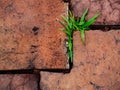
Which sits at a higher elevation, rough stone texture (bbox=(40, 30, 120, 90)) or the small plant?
the small plant

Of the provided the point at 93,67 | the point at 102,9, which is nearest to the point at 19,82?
the point at 93,67

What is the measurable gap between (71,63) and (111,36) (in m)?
0.35

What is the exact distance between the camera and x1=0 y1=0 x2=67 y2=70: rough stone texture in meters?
2.05

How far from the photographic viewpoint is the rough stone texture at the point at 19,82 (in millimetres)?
2039

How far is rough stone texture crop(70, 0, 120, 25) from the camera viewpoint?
209 cm

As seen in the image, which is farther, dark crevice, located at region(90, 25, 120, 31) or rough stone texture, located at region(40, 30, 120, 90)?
dark crevice, located at region(90, 25, 120, 31)

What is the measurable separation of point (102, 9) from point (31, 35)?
56cm

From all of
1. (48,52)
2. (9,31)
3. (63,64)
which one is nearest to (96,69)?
(63,64)

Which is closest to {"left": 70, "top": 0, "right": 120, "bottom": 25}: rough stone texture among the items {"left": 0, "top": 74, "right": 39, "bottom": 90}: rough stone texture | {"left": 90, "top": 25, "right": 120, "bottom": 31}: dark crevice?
{"left": 90, "top": 25, "right": 120, "bottom": 31}: dark crevice

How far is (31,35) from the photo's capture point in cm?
209

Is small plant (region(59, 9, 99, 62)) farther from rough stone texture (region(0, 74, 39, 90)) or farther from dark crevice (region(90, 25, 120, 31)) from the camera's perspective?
rough stone texture (region(0, 74, 39, 90))

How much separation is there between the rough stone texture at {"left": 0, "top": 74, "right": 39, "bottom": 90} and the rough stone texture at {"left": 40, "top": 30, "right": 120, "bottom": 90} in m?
0.07

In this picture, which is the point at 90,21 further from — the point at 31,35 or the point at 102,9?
the point at 31,35

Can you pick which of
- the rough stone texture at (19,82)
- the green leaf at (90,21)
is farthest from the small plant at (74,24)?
the rough stone texture at (19,82)
